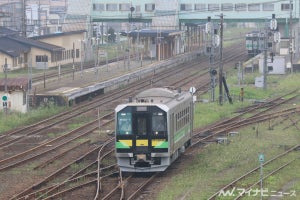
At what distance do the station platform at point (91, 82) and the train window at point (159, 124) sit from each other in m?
19.2

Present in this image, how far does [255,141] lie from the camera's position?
28.1 meters

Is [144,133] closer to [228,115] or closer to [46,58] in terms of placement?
[228,115]

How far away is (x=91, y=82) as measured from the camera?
50188 millimetres

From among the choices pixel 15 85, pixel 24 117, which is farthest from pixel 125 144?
pixel 15 85

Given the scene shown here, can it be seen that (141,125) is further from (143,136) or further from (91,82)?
(91,82)

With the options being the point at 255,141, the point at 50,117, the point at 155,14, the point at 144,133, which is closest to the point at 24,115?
the point at 50,117

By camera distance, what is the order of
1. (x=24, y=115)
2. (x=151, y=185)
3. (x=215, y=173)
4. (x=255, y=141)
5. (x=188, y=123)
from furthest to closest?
(x=24, y=115) < (x=255, y=141) < (x=188, y=123) < (x=215, y=173) < (x=151, y=185)

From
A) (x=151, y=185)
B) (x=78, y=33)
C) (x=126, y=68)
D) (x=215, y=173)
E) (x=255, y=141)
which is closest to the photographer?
(x=151, y=185)

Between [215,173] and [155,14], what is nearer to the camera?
[215,173]

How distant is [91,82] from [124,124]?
28.7 meters

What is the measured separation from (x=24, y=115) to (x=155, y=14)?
46.3 meters

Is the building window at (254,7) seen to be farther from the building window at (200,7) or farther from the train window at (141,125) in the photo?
the train window at (141,125)

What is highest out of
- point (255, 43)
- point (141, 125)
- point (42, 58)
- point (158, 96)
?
point (158, 96)

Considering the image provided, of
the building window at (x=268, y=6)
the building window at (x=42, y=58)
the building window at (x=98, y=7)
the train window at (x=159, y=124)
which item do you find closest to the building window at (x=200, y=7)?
the building window at (x=268, y=6)
